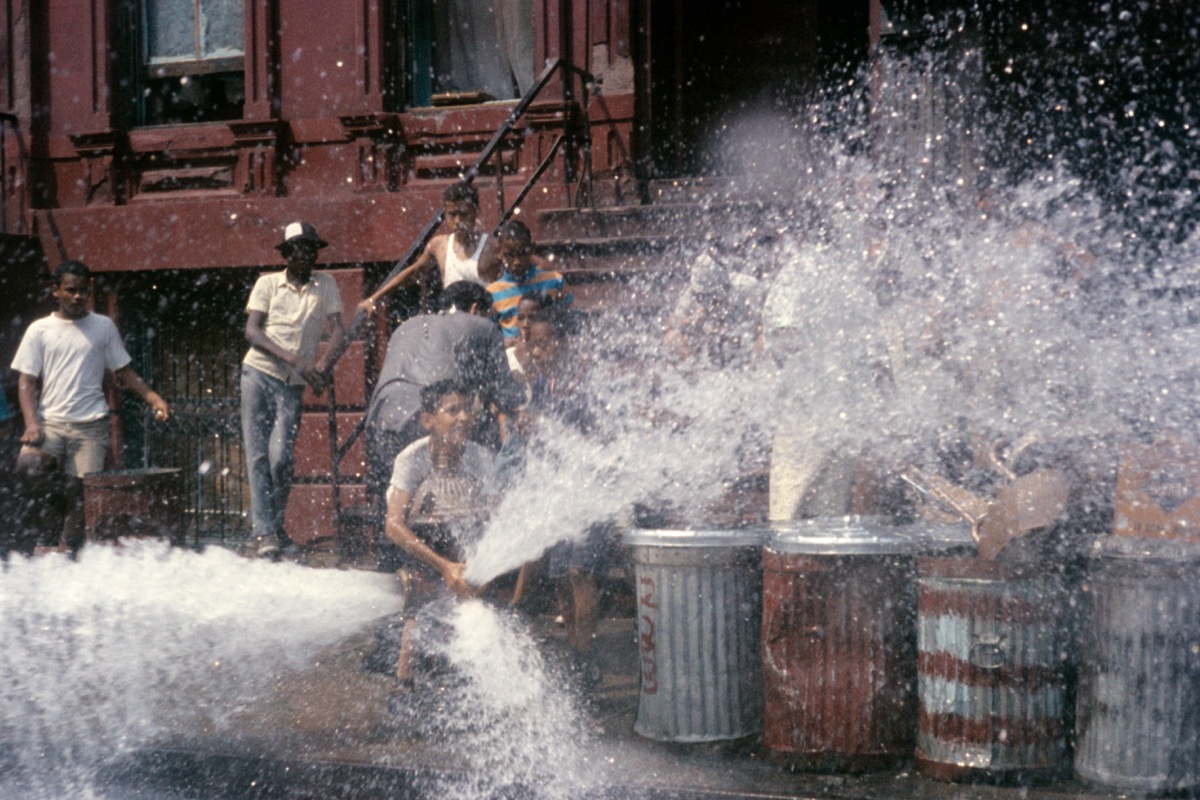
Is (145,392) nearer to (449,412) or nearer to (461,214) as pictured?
(461,214)

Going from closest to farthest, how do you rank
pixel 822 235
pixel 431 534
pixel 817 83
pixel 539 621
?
pixel 431 534, pixel 539 621, pixel 822 235, pixel 817 83

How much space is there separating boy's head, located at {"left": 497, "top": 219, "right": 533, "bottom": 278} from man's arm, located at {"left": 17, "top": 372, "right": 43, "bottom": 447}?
3.65m

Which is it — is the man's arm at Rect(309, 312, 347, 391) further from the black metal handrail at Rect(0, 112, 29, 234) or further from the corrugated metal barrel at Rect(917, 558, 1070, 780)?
the corrugated metal barrel at Rect(917, 558, 1070, 780)

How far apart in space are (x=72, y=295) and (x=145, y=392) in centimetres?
93

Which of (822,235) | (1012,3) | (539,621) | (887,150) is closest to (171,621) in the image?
(539,621)

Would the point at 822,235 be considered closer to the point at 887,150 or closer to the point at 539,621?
the point at 887,150

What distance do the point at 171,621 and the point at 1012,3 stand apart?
6.37 m

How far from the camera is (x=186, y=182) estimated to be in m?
11.6

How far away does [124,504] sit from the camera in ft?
25.0

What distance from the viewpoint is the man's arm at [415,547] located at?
5582 millimetres

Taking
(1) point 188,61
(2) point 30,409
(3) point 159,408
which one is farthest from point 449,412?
(1) point 188,61

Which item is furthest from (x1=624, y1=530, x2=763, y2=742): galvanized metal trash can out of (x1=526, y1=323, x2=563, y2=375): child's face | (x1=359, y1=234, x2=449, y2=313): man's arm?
(x1=359, y1=234, x2=449, y2=313): man's arm

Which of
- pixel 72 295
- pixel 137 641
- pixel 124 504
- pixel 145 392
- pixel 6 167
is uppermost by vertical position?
pixel 6 167

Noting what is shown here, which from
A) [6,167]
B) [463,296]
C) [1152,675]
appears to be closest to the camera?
[1152,675]
